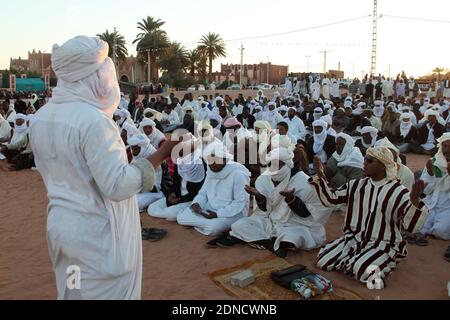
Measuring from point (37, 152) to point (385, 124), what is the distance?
38.5ft

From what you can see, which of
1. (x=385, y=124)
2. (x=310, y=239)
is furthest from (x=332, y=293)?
(x=385, y=124)

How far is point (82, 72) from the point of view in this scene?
184cm

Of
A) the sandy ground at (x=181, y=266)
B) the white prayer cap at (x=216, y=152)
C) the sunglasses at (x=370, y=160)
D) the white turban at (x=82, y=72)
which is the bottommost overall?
the sandy ground at (x=181, y=266)

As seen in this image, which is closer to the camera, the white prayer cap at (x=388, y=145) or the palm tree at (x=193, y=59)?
the white prayer cap at (x=388, y=145)

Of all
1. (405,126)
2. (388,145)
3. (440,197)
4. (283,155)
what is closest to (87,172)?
(283,155)

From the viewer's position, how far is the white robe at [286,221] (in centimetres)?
492

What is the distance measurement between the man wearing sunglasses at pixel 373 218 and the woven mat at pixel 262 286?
35cm

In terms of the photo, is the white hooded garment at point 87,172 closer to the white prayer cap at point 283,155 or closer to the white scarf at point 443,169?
the white prayer cap at point 283,155

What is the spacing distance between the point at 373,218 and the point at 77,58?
329cm

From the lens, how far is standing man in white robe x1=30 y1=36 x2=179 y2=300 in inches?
68.5

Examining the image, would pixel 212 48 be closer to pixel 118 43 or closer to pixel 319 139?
pixel 118 43

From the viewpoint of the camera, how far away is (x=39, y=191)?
8.08 metres

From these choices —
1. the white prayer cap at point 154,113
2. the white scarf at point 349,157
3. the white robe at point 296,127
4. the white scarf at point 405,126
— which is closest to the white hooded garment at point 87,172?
the white scarf at point 349,157
